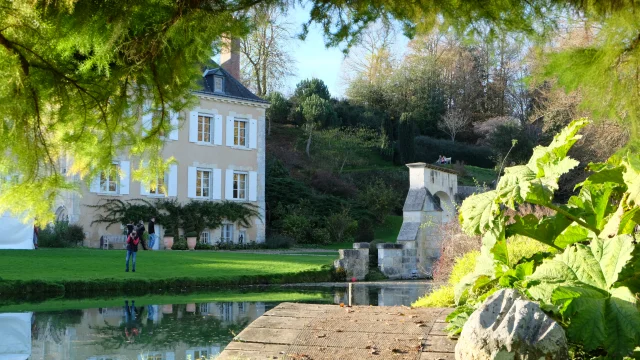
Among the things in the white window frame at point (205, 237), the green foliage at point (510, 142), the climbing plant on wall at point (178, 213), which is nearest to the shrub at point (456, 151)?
the green foliage at point (510, 142)

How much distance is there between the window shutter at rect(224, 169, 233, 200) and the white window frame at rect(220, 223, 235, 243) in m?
1.06

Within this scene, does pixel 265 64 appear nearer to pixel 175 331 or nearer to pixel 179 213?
pixel 179 213

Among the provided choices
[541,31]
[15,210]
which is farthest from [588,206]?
[15,210]

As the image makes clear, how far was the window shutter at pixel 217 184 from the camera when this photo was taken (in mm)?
26172

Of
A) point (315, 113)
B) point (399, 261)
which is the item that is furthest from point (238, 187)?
point (399, 261)

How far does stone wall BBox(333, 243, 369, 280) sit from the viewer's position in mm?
17172

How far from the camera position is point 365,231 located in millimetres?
28375

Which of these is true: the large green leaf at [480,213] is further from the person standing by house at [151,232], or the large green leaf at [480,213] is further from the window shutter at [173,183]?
the window shutter at [173,183]

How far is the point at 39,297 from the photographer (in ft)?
40.7

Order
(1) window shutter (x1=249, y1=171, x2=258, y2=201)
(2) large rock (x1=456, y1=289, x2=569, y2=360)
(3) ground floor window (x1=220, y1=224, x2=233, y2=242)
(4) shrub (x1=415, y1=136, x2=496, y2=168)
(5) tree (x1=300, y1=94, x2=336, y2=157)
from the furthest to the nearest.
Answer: (4) shrub (x1=415, y1=136, x2=496, y2=168)
(5) tree (x1=300, y1=94, x2=336, y2=157)
(1) window shutter (x1=249, y1=171, x2=258, y2=201)
(3) ground floor window (x1=220, y1=224, x2=233, y2=242)
(2) large rock (x1=456, y1=289, x2=569, y2=360)

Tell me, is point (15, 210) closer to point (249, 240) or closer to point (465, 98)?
point (249, 240)

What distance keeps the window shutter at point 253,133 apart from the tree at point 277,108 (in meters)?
8.35

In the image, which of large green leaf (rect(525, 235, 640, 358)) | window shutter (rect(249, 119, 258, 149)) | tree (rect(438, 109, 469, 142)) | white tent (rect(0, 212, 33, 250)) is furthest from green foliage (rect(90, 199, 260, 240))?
large green leaf (rect(525, 235, 640, 358))

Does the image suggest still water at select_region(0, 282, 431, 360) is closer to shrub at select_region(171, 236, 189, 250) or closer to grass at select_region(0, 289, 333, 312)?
grass at select_region(0, 289, 333, 312)
